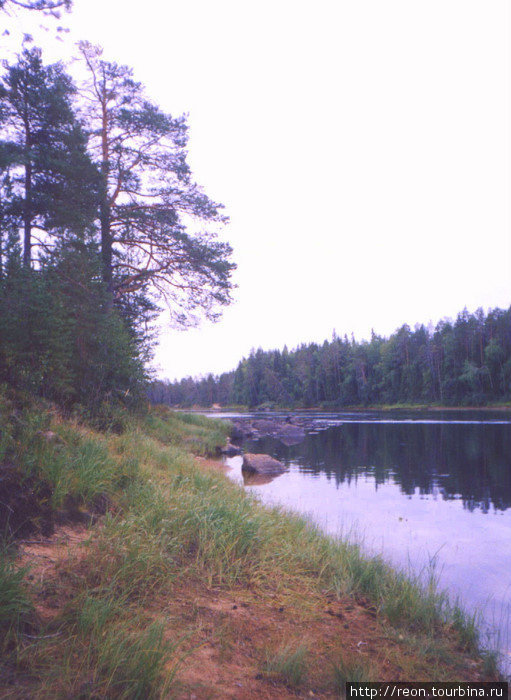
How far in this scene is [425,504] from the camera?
1216cm

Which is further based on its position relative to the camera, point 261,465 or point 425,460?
point 425,460

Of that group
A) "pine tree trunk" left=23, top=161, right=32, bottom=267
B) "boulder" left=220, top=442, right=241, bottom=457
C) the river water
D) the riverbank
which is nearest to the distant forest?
"boulder" left=220, top=442, right=241, bottom=457

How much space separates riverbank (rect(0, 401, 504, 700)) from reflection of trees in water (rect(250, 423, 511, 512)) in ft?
26.0

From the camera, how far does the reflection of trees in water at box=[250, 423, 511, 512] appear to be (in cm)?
1425

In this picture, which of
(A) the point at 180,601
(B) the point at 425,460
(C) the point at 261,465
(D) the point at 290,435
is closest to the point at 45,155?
(C) the point at 261,465

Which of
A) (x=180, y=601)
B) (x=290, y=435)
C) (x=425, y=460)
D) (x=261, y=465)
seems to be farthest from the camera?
(x=290, y=435)

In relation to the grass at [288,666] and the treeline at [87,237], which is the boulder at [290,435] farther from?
the grass at [288,666]

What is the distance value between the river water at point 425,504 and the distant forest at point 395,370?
109 feet

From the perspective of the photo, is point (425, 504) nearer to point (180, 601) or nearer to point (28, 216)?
point (180, 601)

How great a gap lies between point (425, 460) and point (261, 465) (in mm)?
7507

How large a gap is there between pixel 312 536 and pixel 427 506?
6.17m

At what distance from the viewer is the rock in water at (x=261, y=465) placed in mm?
17109

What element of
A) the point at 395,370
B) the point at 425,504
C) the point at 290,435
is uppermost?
the point at 395,370

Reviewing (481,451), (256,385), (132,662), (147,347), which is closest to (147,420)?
(147,347)
